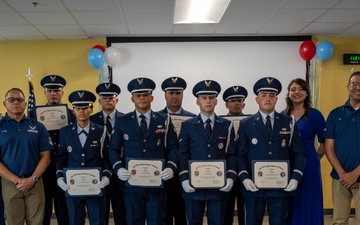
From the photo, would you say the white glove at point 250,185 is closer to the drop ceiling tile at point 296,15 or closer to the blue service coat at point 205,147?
the blue service coat at point 205,147

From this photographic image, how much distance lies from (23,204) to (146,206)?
1.21m

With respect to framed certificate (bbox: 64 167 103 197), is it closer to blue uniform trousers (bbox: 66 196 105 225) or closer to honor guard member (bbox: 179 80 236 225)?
blue uniform trousers (bbox: 66 196 105 225)

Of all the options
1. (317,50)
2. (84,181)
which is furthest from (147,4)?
(317,50)

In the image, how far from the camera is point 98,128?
295 cm

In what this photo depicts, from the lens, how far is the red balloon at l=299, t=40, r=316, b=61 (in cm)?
→ 495

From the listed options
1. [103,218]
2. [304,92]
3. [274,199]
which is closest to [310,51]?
[304,92]

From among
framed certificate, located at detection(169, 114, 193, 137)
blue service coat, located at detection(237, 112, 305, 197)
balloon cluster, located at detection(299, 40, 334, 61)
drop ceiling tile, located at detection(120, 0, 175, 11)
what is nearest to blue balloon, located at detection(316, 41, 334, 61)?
balloon cluster, located at detection(299, 40, 334, 61)

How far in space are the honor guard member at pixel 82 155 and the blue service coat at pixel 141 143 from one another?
7.0 inches

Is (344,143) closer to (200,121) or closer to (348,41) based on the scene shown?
(200,121)

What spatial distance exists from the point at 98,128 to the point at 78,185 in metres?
0.54

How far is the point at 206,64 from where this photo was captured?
5152mm

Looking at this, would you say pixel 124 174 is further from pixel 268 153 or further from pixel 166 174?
pixel 268 153

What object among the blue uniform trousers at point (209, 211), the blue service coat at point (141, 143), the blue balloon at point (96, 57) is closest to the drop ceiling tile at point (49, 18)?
the blue balloon at point (96, 57)

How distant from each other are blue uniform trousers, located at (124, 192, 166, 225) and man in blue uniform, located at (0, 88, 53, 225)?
926 mm
